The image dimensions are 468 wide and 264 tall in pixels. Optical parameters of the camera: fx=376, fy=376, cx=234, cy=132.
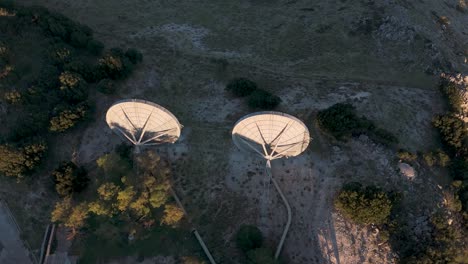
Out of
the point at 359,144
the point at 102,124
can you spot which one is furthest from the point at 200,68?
the point at 359,144

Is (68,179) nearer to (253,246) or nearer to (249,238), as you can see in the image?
(249,238)

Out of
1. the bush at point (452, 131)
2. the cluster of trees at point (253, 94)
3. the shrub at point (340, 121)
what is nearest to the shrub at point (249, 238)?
the shrub at point (340, 121)

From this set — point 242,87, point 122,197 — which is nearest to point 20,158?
point 122,197

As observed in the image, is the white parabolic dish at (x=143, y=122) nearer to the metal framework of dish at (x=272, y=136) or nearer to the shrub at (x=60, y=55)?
the metal framework of dish at (x=272, y=136)

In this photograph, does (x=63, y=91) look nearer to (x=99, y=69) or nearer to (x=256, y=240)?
(x=99, y=69)

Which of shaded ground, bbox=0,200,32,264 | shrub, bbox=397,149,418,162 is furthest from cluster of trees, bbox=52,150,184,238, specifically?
shrub, bbox=397,149,418,162
